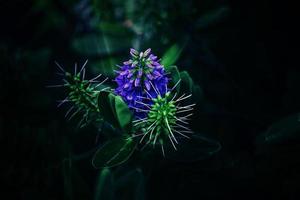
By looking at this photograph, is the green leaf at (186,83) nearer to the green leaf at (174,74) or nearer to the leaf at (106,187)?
the green leaf at (174,74)

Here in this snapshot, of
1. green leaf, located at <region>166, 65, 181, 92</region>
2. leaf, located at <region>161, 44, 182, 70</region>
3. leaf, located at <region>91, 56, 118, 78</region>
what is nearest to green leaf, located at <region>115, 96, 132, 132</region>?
green leaf, located at <region>166, 65, 181, 92</region>

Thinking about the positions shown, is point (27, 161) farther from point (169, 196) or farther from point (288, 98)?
point (288, 98)

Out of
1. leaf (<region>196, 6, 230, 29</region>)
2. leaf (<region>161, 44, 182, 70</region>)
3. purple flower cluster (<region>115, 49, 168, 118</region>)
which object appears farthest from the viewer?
leaf (<region>196, 6, 230, 29</region>)

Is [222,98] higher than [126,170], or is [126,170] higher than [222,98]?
[222,98]

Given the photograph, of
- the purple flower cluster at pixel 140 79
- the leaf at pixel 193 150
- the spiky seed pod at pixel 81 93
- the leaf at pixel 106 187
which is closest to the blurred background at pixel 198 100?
the leaf at pixel 106 187

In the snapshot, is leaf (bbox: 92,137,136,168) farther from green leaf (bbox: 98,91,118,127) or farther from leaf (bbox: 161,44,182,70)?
leaf (bbox: 161,44,182,70)

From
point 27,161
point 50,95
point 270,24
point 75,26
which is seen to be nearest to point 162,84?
point 27,161

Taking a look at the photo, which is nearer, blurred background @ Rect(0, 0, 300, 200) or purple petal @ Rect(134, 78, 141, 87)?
purple petal @ Rect(134, 78, 141, 87)

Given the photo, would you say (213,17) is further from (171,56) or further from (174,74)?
(174,74)
